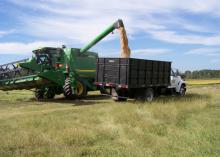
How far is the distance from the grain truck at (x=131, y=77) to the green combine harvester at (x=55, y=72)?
5.84 feet

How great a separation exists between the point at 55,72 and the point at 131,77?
13.5 ft

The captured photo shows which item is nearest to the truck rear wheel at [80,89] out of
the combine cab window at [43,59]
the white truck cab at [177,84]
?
the combine cab window at [43,59]

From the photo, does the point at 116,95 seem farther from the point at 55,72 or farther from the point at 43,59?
the point at 43,59

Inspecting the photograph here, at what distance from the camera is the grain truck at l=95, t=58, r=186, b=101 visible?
18172 mm

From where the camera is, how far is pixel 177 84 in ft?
78.4

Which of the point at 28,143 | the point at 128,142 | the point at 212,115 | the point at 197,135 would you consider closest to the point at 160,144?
the point at 128,142

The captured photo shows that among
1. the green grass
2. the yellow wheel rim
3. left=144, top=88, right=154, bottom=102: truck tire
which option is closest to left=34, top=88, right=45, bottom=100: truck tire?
the yellow wheel rim

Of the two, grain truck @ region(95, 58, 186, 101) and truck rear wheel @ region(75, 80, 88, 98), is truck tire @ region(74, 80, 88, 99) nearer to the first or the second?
truck rear wheel @ region(75, 80, 88, 98)

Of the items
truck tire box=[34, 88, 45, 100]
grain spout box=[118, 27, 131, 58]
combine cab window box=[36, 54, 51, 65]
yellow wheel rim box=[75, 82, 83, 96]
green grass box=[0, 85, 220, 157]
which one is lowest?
green grass box=[0, 85, 220, 157]

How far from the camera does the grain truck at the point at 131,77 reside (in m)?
18.2

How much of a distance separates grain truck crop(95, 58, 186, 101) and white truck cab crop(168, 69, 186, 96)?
1785mm

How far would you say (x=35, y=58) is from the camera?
19703 mm

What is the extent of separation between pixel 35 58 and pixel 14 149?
465 inches

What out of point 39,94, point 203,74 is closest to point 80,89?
point 39,94
